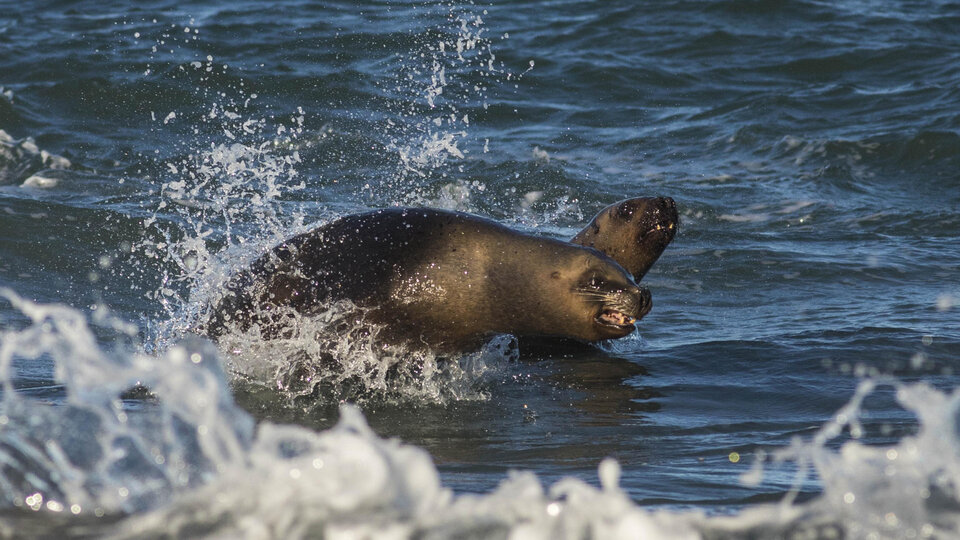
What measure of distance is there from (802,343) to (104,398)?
4.72 meters

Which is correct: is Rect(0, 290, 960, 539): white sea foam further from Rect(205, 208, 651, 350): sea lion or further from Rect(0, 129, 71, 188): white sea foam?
Rect(0, 129, 71, 188): white sea foam

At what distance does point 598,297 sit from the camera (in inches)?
237

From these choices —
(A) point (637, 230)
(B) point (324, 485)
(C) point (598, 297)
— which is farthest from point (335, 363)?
(B) point (324, 485)

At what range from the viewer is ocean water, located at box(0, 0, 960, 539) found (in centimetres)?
314

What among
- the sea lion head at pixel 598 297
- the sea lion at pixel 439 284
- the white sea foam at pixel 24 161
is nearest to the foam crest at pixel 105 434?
the sea lion at pixel 439 284

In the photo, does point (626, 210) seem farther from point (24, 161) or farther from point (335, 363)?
point (24, 161)

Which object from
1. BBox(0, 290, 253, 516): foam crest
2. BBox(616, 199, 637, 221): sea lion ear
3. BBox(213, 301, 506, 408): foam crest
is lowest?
BBox(213, 301, 506, 408): foam crest

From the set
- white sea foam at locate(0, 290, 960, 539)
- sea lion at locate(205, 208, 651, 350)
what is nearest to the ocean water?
white sea foam at locate(0, 290, 960, 539)

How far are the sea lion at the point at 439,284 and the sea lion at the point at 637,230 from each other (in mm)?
1263

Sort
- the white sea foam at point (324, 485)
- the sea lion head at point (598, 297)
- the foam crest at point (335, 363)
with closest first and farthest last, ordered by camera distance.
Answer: the white sea foam at point (324, 485) < the foam crest at point (335, 363) < the sea lion head at point (598, 297)

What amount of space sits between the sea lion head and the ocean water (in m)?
0.38

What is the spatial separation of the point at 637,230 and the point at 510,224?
264 cm

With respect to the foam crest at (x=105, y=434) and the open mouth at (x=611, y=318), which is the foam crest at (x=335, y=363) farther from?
the foam crest at (x=105, y=434)

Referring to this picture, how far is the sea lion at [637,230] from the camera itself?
7355 mm
